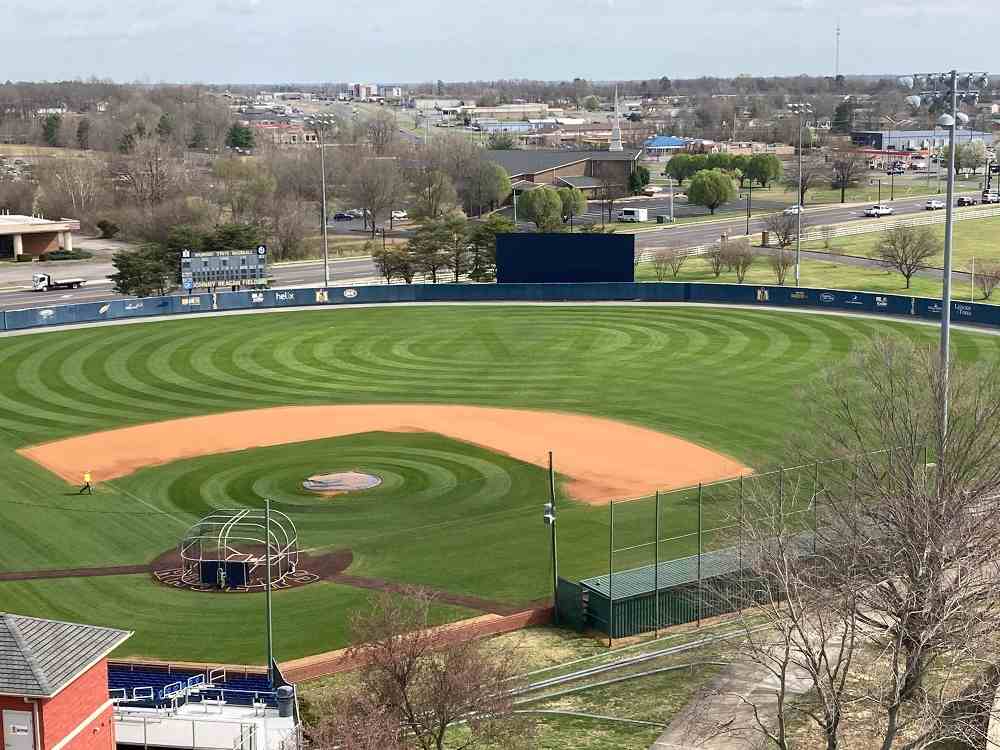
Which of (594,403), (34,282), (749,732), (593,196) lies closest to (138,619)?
(749,732)

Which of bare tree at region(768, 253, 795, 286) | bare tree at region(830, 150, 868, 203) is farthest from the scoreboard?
bare tree at region(830, 150, 868, 203)

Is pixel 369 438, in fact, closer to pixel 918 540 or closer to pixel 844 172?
pixel 918 540

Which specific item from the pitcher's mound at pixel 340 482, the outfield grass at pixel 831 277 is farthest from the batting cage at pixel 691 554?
the outfield grass at pixel 831 277

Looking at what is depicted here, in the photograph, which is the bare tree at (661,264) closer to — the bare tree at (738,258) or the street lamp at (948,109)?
the bare tree at (738,258)

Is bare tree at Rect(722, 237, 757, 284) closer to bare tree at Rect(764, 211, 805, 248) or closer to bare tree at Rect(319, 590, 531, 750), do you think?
bare tree at Rect(764, 211, 805, 248)

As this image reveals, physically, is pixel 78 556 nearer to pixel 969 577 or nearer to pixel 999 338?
pixel 969 577
